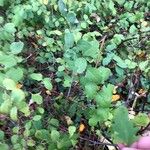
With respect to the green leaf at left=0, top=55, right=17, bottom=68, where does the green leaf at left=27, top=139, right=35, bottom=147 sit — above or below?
below

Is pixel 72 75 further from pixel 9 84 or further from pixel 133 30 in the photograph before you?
pixel 133 30

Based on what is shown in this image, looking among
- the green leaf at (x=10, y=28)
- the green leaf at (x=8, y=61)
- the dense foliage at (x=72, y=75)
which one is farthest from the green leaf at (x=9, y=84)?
the green leaf at (x=10, y=28)

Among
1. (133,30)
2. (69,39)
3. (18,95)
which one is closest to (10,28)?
(69,39)

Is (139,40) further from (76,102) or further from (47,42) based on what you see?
(76,102)

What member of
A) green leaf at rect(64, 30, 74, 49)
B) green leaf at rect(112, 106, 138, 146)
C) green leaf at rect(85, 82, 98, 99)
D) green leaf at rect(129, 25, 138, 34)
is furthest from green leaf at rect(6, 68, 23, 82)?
→ green leaf at rect(129, 25, 138, 34)

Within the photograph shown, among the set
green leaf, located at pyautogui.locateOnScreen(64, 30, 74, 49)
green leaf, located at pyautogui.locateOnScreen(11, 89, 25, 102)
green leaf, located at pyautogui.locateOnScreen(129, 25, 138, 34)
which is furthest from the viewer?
green leaf, located at pyautogui.locateOnScreen(129, 25, 138, 34)

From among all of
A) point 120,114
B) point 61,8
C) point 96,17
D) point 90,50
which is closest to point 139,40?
point 96,17

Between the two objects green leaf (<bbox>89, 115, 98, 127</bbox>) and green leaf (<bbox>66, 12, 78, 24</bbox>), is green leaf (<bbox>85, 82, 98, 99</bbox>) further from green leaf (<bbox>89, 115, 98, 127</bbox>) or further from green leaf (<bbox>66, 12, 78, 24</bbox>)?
green leaf (<bbox>66, 12, 78, 24</bbox>)

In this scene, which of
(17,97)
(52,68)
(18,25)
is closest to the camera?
(17,97)
